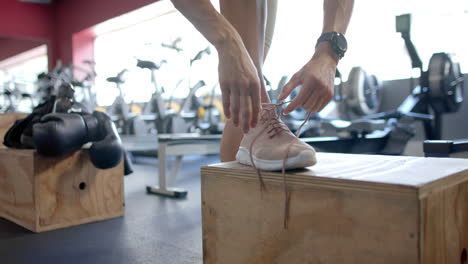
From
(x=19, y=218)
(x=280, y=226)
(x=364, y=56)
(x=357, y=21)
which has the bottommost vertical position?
(x=19, y=218)

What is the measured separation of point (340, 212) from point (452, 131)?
3214 millimetres

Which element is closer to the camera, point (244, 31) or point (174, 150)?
point (244, 31)

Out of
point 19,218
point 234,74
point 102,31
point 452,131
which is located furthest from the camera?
point 102,31

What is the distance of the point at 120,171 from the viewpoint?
1660 mm

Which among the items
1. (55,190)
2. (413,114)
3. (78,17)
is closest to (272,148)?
(55,190)

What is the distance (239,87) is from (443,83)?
102 inches

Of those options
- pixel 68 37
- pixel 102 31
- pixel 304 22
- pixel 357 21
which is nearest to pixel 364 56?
pixel 357 21

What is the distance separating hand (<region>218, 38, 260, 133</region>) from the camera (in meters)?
0.72

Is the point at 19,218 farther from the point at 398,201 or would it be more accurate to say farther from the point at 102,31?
the point at 102,31

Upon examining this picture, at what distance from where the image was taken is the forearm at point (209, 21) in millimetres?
Answer: 778

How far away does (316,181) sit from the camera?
2.22ft

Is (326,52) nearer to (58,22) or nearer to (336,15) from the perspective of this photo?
(336,15)

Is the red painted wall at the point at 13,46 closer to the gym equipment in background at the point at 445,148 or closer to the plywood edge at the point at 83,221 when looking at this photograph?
the plywood edge at the point at 83,221

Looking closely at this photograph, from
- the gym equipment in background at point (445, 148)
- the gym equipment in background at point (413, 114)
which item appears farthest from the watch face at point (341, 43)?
the gym equipment in background at point (413, 114)
